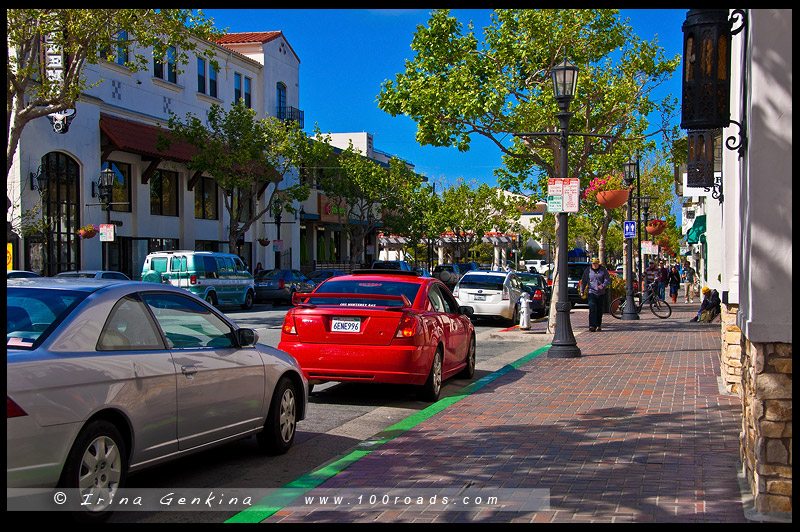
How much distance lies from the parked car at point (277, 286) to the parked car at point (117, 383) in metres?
26.5

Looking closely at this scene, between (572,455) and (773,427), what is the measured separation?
2.06m

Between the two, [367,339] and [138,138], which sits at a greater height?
[138,138]

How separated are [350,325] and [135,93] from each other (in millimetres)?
29511

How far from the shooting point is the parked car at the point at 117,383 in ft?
14.8

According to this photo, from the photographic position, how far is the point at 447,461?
22.0 ft

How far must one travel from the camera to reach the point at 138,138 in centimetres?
3428

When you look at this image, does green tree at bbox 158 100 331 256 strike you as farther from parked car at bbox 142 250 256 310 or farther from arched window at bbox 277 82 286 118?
arched window at bbox 277 82 286 118

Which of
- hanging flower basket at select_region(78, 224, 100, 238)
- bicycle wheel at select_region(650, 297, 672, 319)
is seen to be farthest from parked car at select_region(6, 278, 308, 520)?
hanging flower basket at select_region(78, 224, 100, 238)

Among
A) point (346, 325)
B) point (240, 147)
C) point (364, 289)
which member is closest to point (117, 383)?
point (346, 325)

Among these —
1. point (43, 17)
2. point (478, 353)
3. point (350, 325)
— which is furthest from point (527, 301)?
point (43, 17)

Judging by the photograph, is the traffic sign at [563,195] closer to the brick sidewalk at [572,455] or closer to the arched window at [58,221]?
the brick sidewalk at [572,455]

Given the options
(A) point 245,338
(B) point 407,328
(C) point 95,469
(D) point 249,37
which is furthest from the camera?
(D) point 249,37

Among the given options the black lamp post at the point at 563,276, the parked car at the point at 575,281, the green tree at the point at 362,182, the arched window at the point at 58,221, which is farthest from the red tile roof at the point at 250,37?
the black lamp post at the point at 563,276

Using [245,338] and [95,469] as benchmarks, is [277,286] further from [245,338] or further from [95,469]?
[95,469]
